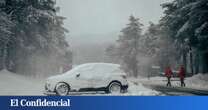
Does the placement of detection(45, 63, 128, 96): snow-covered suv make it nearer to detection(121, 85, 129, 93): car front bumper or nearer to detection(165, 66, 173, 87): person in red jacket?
detection(121, 85, 129, 93): car front bumper

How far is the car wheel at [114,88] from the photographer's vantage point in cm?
1452

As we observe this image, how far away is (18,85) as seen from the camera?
1426 centimetres

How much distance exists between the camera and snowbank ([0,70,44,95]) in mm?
14203

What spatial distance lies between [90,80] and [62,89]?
2.04ft

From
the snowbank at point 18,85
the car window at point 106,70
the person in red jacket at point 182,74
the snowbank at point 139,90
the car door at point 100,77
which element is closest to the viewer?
the snowbank at point 18,85

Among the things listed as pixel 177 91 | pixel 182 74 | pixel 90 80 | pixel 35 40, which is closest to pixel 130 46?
pixel 90 80

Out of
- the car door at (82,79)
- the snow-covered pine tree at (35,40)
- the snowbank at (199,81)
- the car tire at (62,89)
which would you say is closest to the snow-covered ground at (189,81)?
the snowbank at (199,81)

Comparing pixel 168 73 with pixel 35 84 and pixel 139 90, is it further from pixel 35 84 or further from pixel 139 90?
pixel 35 84

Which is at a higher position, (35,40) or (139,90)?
(35,40)

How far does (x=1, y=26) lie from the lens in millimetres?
14609

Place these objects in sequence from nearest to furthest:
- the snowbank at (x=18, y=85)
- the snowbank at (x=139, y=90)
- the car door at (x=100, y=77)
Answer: the snowbank at (x=18, y=85) < the snowbank at (x=139, y=90) < the car door at (x=100, y=77)

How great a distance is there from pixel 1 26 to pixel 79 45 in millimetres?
1688

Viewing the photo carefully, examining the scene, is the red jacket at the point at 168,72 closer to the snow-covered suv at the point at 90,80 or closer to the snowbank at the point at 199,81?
the snowbank at the point at 199,81

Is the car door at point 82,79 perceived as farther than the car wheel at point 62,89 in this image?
Yes
